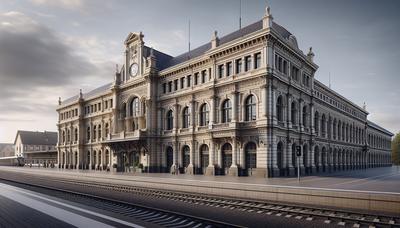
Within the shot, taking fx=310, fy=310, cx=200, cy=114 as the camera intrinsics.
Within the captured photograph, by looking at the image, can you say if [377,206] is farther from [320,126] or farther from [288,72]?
[320,126]

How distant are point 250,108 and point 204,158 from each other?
10.8 meters

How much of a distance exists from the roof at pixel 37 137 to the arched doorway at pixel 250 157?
125159 mm

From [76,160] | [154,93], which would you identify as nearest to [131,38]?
[154,93]

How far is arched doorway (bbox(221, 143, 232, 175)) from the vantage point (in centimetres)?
4128

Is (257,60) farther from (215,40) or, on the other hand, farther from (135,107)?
(135,107)

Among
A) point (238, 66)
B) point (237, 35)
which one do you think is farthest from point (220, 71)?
point (237, 35)

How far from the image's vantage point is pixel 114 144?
5938 cm

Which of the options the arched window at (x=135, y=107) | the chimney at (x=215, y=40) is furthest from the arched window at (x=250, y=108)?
the arched window at (x=135, y=107)

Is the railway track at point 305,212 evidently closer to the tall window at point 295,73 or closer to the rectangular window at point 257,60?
the rectangular window at point 257,60

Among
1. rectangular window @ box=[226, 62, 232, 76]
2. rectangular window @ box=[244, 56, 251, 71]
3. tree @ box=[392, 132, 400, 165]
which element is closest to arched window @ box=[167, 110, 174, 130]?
rectangular window @ box=[226, 62, 232, 76]

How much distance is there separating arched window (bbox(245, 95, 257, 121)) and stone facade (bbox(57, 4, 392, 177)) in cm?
13

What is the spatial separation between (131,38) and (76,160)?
38379mm

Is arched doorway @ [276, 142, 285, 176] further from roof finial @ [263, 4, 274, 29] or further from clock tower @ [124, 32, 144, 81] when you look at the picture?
clock tower @ [124, 32, 144, 81]

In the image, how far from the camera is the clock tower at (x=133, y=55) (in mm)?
56531
